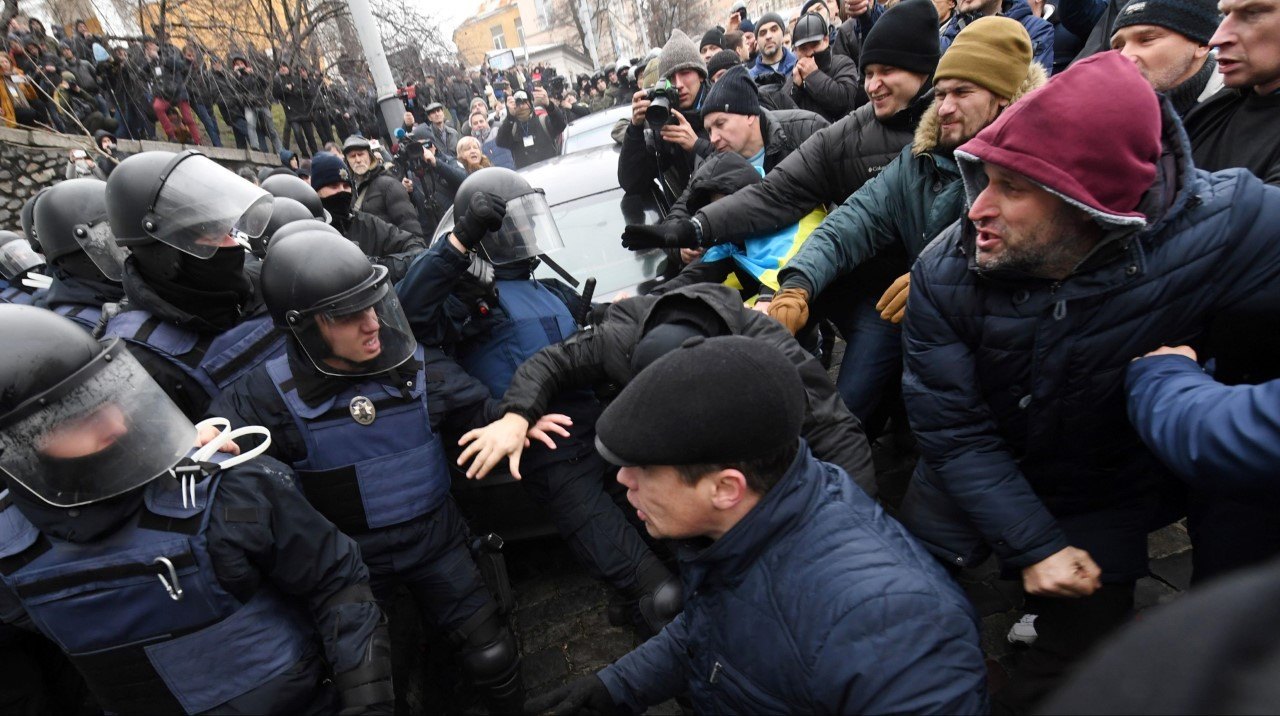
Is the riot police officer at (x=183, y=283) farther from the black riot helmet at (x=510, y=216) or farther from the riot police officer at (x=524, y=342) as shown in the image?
the black riot helmet at (x=510, y=216)

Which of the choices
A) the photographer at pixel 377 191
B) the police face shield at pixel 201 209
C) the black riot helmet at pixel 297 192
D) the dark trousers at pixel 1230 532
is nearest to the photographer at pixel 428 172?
the photographer at pixel 377 191

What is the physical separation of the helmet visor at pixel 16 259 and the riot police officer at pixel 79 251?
143 cm

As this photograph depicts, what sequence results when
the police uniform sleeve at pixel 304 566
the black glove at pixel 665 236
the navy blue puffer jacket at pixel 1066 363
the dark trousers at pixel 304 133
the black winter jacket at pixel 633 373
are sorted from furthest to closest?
the dark trousers at pixel 304 133 < the black glove at pixel 665 236 < the black winter jacket at pixel 633 373 < the police uniform sleeve at pixel 304 566 < the navy blue puffer jacket at pixel 1066 363

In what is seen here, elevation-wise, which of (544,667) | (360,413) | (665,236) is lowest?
(544,667)

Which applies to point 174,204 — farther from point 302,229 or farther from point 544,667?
point 544,667

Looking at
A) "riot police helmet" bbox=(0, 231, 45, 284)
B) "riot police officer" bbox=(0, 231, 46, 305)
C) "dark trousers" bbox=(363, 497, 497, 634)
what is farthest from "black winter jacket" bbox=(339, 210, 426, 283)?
"dark trousers" bbox=(363, 497, 497, 634)

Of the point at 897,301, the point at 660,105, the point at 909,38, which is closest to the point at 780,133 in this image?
the point at 660,105

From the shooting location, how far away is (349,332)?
7.35 feet

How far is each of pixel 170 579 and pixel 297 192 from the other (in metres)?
3.11

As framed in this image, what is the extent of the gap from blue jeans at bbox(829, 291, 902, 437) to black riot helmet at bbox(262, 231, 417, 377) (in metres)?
1.93

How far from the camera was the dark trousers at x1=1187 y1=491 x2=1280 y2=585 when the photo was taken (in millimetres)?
1556

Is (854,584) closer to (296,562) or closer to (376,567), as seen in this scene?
(296,562)

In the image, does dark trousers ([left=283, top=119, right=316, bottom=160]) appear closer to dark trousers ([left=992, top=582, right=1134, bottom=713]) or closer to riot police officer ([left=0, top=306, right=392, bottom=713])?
riot police officer ([left=0, top=306, right=392, bottom=713])

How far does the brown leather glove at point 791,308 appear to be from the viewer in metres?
2.49
